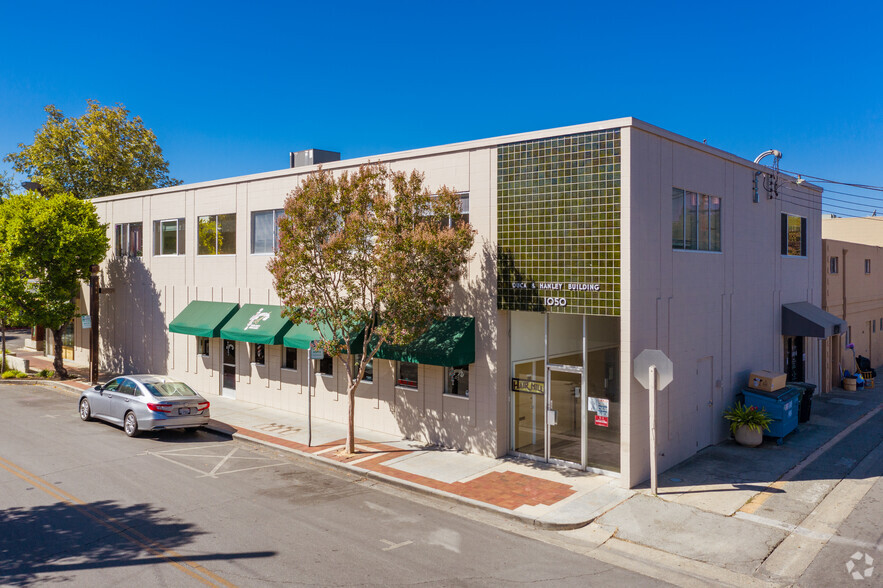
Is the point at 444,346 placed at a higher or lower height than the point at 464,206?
lower

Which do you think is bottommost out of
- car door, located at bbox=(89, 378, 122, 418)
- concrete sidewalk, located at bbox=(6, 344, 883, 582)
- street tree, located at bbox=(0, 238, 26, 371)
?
concrete sidewalk, located at bbox=(6, 344, 883, 582)

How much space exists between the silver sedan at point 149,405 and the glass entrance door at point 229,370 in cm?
390

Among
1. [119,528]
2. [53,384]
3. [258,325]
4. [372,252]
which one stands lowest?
Result: [119,528]

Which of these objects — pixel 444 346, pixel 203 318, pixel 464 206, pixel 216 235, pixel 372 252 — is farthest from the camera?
pixel 216 235

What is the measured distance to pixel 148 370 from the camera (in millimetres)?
24062

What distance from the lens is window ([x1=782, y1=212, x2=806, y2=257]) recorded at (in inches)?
786

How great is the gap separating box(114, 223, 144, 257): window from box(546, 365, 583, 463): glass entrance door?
59.7ft

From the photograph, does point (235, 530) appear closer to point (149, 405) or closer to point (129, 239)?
point (149, 405)

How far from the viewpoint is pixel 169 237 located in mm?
23359

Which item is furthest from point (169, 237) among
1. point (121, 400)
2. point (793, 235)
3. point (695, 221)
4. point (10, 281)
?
point (793, 235)

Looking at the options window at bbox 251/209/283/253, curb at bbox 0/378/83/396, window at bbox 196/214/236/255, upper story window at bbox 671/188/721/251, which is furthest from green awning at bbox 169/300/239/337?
upper story window at bbox 671/188/721/251

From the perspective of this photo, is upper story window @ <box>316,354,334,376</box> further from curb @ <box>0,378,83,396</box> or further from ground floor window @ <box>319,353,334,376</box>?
curb @ <box>0,378,83,396</box>

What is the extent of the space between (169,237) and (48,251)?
14.5 feet

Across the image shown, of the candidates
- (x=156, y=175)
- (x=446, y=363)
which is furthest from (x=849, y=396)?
(x=156, y=175)
